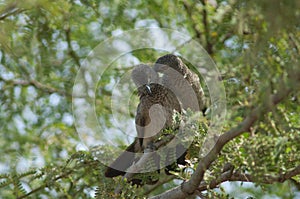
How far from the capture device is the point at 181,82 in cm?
448

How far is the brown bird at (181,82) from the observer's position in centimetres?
436

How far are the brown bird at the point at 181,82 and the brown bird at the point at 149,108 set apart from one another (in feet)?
0.19

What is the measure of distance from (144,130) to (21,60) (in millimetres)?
2297

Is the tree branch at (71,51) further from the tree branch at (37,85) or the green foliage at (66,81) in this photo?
the tree branch at (37,85)

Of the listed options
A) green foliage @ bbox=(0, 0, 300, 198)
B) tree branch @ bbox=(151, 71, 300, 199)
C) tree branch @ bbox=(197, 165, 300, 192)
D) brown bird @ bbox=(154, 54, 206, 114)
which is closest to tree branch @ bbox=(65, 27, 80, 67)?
green foliage @ bbox=(0, 0, 300, 198)

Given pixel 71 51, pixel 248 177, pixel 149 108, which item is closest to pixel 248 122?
pixel 248 177

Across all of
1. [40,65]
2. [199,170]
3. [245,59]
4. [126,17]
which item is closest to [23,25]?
[40,65]

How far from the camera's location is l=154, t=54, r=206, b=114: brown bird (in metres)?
4.36

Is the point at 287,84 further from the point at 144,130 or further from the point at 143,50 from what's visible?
the point at 143,50

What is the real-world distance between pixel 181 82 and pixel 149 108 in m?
0.35

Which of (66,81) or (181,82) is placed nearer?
(181,82)

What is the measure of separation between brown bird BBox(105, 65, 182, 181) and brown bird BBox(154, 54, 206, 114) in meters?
0.06

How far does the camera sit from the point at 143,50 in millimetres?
5660

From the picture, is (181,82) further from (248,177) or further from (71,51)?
(71,51)
